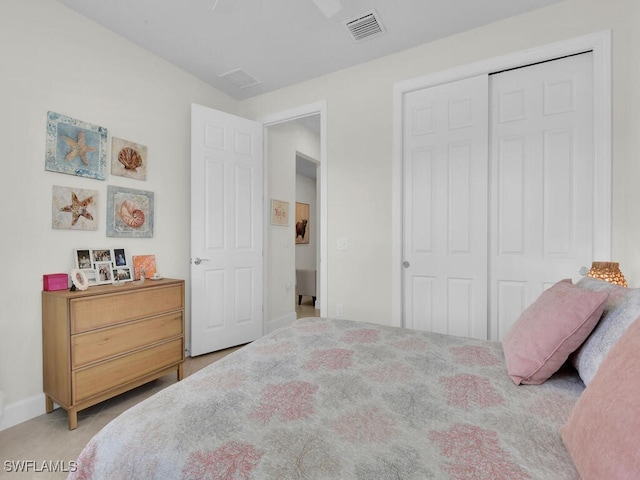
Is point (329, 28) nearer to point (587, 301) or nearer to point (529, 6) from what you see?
point (529, 6)

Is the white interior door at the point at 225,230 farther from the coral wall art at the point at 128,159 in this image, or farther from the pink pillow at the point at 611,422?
the pink pillow at the point at 611,422

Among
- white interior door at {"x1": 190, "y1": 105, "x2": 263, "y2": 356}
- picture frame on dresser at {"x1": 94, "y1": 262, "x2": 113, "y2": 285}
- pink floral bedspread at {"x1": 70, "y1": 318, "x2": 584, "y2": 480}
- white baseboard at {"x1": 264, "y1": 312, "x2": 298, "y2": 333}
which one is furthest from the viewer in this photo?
white baseboard at {"x1": 264, "y1": 312, "x2": 298, "y2": 333}

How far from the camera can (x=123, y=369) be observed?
6.95 feet

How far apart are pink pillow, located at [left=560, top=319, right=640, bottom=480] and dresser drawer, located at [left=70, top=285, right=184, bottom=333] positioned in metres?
2.34

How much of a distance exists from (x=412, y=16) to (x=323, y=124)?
A: 1150mm

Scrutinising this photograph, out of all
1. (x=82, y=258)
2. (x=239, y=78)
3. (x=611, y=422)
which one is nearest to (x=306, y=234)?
(x=239, y=78)

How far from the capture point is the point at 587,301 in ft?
3.56

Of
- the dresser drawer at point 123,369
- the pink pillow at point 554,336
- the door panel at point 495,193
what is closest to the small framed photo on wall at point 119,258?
the dresser drawer at point 123,369

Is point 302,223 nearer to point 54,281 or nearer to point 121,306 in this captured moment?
point 121,306

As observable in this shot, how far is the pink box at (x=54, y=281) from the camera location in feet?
6.72

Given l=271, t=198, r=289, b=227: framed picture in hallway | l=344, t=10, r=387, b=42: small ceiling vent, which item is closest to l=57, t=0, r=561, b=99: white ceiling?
l=344, t=10, r=387, b=42: small ceiling vent

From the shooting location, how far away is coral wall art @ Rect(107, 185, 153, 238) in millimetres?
2462

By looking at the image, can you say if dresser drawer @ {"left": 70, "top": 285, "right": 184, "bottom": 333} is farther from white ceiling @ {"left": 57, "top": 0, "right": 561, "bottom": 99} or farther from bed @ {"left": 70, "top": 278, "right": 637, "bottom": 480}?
white ceiling @ {"left": 57, "top": 0, "right": 561, "bottom": 99}

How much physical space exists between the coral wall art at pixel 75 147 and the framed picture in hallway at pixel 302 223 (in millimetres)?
4060
